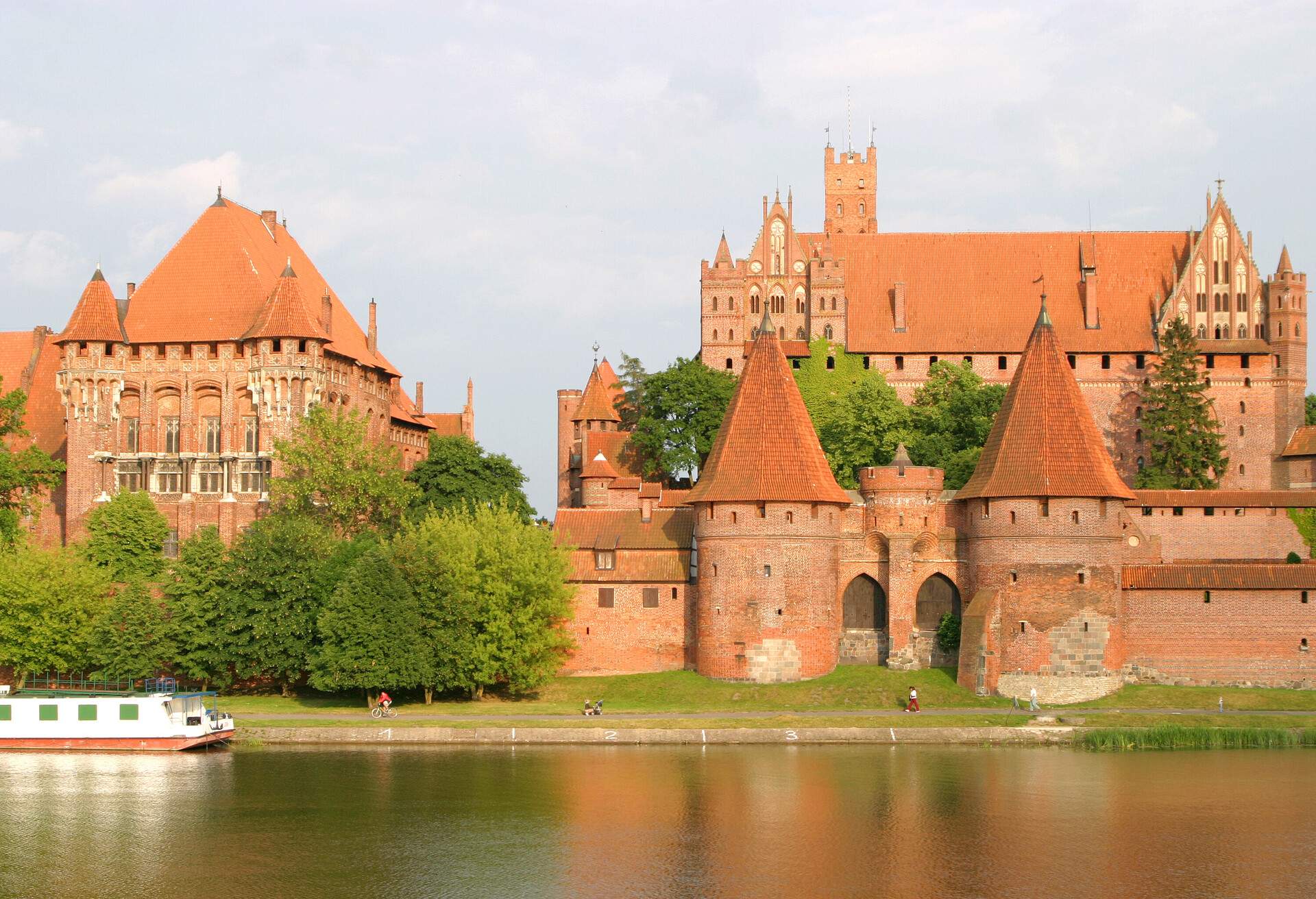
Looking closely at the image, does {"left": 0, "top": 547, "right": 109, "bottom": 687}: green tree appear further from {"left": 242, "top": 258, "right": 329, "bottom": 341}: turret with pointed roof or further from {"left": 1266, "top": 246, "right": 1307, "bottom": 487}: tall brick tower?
{"left": 1266, "top": 246, "right": 1307, "bottom": 487}: tall brick tower

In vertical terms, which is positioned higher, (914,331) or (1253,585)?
(914,331)

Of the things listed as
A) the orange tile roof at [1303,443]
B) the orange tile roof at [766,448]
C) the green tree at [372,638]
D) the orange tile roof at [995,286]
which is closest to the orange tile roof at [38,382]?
the green tree at [372,638]

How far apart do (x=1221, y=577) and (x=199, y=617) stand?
28700 millimetres

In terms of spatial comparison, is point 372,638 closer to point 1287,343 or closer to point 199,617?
point 199,617

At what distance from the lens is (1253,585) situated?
4631cm

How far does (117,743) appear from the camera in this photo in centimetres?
4319

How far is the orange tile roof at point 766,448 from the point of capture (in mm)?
47594

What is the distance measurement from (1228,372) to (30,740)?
50191 mm

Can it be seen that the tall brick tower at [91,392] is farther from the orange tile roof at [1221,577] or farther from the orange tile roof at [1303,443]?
the orange tile roof at [1303,443]

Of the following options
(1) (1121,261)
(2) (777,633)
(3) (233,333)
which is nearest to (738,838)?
(2) (777,633)

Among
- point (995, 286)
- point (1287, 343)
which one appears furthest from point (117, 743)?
point (1287, 343)

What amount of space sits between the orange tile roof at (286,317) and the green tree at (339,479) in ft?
9.73

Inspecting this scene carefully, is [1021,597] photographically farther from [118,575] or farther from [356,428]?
[118,575]

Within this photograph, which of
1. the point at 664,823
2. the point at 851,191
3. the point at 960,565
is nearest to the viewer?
the point at 664,823
